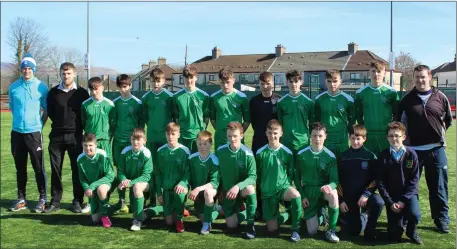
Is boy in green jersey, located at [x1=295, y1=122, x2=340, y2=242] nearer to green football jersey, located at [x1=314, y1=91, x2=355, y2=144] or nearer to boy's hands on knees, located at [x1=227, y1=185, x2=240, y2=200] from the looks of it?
green football jersey, located at [x1=314, y1=91, x2=355, y2=144]

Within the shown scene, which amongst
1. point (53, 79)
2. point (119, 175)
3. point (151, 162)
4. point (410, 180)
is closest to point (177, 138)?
point (151, 162)

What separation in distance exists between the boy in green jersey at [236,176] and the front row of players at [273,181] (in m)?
0.01

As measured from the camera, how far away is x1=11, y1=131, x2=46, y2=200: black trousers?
18.5ft

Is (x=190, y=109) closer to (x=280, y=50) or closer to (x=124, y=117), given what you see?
(x=124, y=117)

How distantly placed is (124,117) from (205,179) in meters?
1.38

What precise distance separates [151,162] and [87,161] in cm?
77

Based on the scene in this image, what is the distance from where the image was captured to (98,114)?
213 inches

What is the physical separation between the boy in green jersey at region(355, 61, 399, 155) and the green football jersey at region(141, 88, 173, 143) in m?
2.35

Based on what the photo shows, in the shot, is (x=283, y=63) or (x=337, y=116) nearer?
(x=337, y=116)

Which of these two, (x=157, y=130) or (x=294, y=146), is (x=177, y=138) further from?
(x=294, y=146)

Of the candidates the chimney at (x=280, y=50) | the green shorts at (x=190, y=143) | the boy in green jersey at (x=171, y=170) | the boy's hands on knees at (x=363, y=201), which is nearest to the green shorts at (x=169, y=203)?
the boy in green jersey at (x=171, y=170)

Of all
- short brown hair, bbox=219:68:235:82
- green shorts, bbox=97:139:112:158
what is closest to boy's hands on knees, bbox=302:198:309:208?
short brown hair, bbox=219:68:235:82

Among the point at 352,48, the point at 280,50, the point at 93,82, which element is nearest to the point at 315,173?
the point at 93,82

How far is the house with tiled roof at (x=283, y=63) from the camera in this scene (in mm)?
51241
